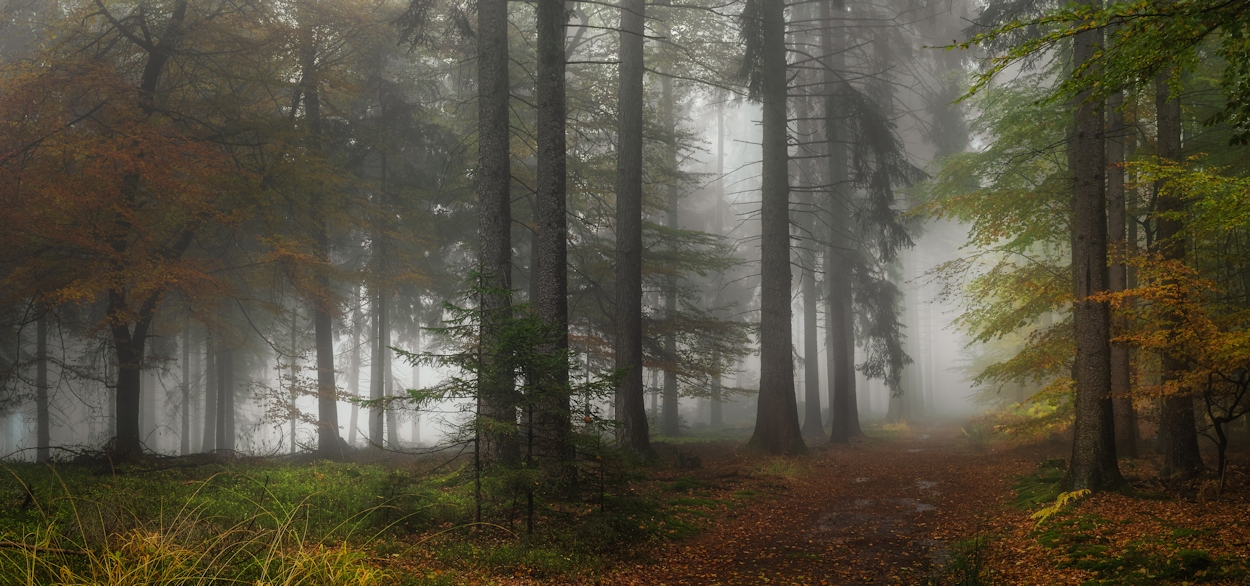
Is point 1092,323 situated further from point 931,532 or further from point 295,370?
point 295,370

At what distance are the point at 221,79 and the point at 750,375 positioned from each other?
119 ft

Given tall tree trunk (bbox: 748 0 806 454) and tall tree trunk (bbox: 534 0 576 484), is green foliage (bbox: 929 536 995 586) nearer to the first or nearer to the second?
tall tree trunk (bbox: 534 0 576 484)

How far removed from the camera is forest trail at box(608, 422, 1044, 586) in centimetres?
686

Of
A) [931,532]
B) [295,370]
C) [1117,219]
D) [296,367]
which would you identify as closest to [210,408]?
[295,370]

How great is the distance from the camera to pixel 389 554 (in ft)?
21.1

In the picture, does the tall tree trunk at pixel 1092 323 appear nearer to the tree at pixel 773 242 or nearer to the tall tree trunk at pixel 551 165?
the tree at pixel 773 242

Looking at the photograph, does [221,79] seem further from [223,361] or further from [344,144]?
[223,361]

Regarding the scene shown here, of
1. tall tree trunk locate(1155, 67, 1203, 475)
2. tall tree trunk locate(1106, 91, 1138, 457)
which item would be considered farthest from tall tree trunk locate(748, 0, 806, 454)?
tall tree trunk locate(1155, 67, 1203, 475)

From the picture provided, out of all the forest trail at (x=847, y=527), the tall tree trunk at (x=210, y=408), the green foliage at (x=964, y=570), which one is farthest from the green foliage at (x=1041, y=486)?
the tall tree trunk at (x=210, y=408)

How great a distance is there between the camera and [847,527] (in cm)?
889

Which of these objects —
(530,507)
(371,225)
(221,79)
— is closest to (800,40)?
(371,225)

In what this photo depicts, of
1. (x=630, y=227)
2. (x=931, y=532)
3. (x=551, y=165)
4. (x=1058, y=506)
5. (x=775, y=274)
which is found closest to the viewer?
(x=1058, y=506)

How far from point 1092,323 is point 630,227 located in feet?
24.8

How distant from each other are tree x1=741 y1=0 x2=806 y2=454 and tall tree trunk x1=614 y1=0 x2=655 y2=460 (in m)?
2.85
